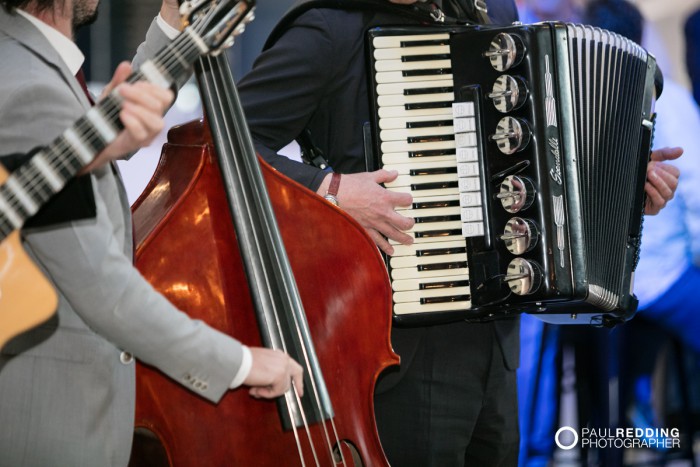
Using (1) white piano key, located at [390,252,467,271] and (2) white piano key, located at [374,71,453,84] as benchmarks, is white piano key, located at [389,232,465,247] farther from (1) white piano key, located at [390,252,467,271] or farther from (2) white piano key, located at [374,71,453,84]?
(2) white piano key, located at [374,71,453,84]

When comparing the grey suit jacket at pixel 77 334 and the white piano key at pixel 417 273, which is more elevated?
the grey suit jacket at pixel 77 334

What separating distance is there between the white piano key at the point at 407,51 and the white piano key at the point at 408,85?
0.20 ft

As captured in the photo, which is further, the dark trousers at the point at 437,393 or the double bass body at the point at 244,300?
the dark trousers at the point at 437,393

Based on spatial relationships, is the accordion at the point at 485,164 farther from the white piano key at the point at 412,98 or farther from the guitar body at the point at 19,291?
the guitar body at the point at 19,291

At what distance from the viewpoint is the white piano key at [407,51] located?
2.23 metres

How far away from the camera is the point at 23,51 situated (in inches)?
61.6

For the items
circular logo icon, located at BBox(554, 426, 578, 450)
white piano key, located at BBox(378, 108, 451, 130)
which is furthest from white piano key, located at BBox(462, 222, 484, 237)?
circular logo icon, located at BBox(554, 426, 578, 450)

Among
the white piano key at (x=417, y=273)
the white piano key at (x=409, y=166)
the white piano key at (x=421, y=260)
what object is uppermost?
the white piano key at (x=409, y=166)

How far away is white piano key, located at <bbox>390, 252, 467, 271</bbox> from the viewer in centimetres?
224

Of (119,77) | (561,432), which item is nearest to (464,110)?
(119,77)

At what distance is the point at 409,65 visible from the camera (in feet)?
7.36

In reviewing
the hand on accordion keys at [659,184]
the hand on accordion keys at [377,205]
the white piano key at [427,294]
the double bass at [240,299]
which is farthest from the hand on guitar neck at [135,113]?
the hand on accordion keys at [659,184]

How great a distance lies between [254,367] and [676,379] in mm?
2513

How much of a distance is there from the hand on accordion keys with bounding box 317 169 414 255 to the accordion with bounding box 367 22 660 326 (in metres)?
0.03
